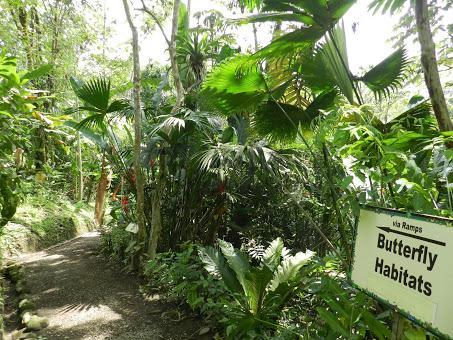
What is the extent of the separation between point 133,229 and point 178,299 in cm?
126

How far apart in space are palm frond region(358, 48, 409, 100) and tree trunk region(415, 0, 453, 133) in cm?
52

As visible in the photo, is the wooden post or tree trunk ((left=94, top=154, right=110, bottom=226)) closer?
the wooden post

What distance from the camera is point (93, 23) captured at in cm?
952

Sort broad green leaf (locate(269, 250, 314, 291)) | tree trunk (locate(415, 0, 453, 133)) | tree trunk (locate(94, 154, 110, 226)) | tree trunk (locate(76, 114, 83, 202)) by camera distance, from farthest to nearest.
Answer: tree trunk (locate(76, 114, 83, 202))
tree trunk (locate(94, 154, 110, 226))
broad green leaf (locate(269, 250, 314, 291))
tree trunk (locate(415, 0, 453, 133))

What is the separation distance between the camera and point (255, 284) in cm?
256

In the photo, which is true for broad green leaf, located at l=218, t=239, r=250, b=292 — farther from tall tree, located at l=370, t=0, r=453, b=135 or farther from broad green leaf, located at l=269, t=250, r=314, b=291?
tall tree, located at l=370, t=0, r=453, b=135

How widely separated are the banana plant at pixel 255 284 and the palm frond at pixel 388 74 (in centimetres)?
142

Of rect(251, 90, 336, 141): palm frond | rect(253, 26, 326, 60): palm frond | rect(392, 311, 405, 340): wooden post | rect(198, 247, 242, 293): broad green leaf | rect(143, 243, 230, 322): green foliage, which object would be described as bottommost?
rect(143, 243, 230, 322): green foliage

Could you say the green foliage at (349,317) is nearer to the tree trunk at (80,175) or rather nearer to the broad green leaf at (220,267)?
the broad green leaf at (220,267)

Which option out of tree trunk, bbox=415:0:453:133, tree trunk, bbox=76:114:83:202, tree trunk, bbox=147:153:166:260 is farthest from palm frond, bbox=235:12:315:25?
tree trunk, bbox=76:114:83:202

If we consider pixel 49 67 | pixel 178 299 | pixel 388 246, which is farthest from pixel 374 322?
pixel 49 67

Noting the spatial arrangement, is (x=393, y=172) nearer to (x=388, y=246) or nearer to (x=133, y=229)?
(x=388, y=246)

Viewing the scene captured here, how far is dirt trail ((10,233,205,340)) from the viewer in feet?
9.75

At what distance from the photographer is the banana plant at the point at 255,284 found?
8.22ft
